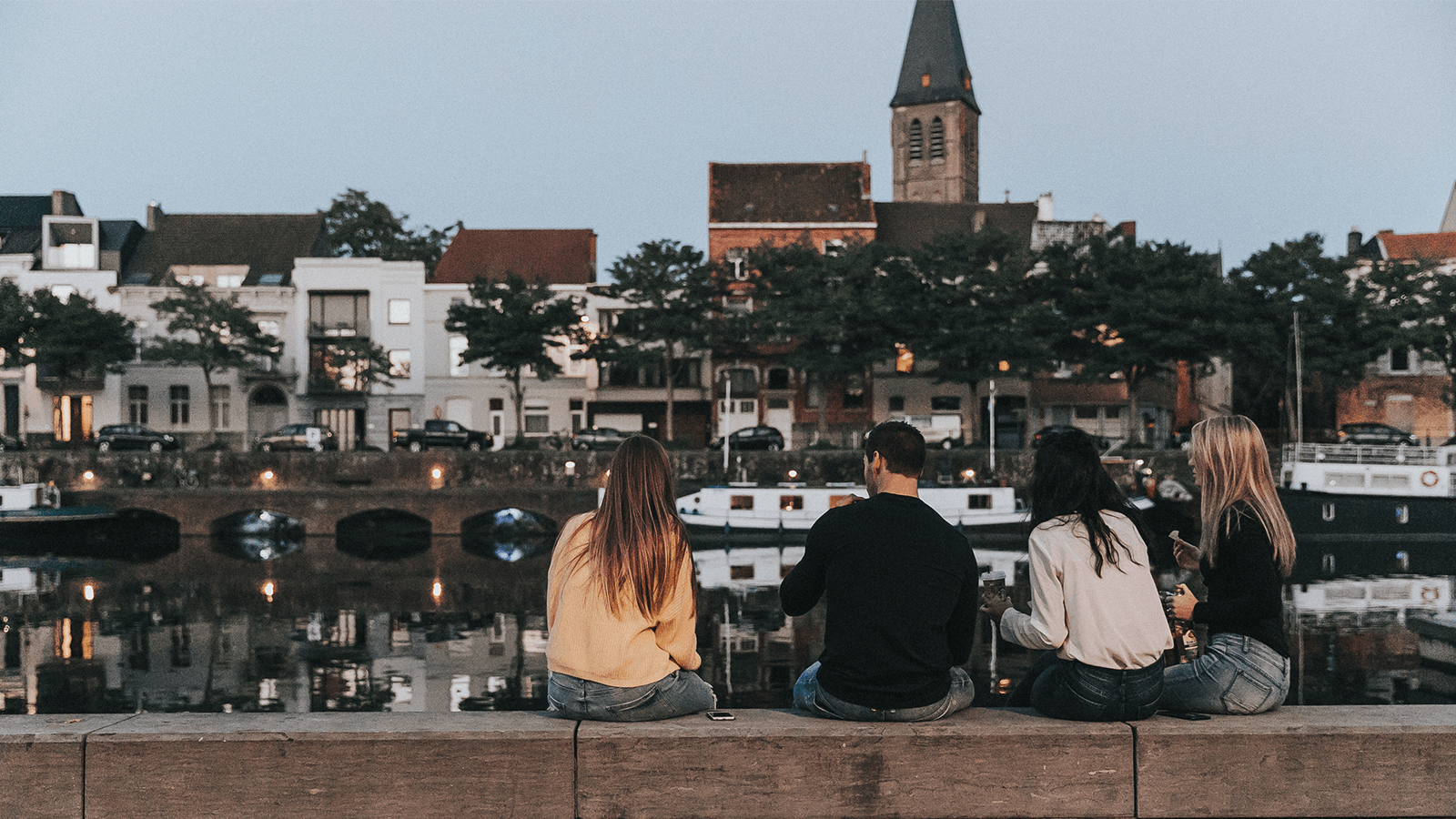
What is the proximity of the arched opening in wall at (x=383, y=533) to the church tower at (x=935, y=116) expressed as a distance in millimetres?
42950

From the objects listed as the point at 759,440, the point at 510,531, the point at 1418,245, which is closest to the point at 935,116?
the point at 1418,245

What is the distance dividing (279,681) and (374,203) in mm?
58672

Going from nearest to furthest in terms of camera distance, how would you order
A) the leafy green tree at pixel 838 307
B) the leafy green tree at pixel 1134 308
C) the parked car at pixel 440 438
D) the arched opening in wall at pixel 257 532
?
the arched opening in wall at pixel 257 532
the leafy green tree at pixel 1134 308
the parked car at pixel 440 438
the leafy green tree at pixel 838 307

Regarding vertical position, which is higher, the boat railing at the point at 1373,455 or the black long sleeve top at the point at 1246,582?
the black long sleeve top at the point at 1246,582

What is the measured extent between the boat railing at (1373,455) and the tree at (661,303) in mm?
25080

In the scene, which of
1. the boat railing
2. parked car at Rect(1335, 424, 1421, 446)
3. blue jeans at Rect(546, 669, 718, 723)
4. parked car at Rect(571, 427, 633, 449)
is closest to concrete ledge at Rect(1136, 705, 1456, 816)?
blue jeans at Rect(546, 669, 718, 723)

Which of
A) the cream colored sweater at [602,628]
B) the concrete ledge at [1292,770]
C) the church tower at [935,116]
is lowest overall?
the concrete ledge at [1292,770]

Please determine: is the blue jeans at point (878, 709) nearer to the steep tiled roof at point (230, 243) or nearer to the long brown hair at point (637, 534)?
the long brown hair at point (637, 534)

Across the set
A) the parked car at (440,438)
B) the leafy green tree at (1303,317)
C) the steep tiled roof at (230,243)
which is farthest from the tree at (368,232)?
the leafy green tree at (1303,317)

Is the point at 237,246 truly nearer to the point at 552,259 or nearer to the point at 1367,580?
the point at 552,259

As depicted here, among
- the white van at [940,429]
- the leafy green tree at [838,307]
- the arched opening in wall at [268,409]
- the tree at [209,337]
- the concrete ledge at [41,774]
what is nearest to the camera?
the concrete ledge at [41,774]

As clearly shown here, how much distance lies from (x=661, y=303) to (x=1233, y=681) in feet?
157

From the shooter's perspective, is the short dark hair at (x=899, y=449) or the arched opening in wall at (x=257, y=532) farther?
the arched opening in wall at (x=257, y=532)

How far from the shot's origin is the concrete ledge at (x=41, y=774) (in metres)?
4.59
